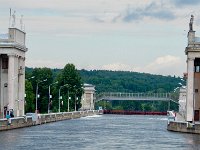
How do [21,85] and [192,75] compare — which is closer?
[192,75]

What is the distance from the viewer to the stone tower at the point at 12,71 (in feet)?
456

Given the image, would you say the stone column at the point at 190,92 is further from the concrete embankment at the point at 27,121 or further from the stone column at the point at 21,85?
the stone column at the point at 21,85

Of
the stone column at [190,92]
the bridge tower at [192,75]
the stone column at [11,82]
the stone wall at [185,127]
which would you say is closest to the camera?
the stone wall at [185,127]

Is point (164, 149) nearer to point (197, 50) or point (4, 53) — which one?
point (197, 50)

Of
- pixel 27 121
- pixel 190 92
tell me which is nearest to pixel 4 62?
pixel 27 121

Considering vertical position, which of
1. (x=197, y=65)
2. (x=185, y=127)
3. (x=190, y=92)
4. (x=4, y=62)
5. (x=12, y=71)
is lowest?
(x=185, y=127)

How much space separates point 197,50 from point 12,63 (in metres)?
31.4

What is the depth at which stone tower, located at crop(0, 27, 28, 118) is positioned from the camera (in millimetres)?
139125

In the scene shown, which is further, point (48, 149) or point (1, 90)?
point (1, 90)

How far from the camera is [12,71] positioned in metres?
140

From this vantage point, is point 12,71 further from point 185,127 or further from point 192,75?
point 185,127

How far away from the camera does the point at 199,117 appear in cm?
13675

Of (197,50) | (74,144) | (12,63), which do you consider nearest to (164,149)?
(74,144)

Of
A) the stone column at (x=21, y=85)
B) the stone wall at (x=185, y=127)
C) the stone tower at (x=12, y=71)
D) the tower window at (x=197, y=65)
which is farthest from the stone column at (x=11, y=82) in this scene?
the stone wall at (x=185, y=127)
